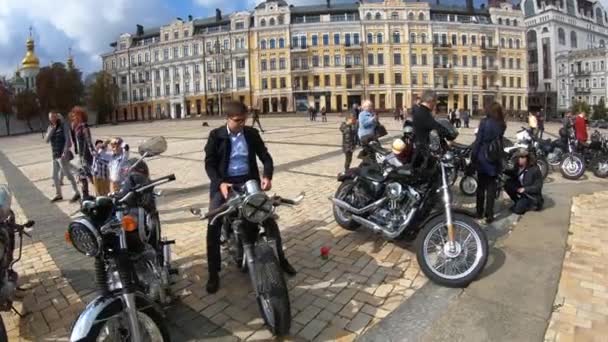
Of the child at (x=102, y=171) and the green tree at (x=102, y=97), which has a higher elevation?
the green tree at (x=102, y=97)

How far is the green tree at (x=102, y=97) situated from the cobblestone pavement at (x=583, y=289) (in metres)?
77.1

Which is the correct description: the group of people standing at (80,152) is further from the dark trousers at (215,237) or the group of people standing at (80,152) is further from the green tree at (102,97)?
the green tree at (102,97)

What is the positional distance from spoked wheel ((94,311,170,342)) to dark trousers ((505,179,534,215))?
5.47 meters

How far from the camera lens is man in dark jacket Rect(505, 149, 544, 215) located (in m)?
6.15

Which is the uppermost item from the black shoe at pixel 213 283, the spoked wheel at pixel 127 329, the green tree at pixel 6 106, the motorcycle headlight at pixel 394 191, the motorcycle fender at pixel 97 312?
the green tree at pixel 6 106

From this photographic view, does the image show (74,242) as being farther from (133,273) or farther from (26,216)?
(26,216)

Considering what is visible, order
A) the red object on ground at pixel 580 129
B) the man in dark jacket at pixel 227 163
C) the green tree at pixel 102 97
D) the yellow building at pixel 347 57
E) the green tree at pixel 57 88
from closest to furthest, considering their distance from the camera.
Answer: the man in dark jacket at pixel 227 163 < the red object on ground at pixel 580 129 < the green tree at pixel 57 88 < the yellow building at pixel 347 57 < the green tree at pixel 102 97

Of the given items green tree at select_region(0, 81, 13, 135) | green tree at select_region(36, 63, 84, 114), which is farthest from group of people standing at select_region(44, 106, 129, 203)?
green tree at select_region(0, 81, 13, 135)

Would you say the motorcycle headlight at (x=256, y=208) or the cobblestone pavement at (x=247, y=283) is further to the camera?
the cobblestone pavement at (x=247, y=283)

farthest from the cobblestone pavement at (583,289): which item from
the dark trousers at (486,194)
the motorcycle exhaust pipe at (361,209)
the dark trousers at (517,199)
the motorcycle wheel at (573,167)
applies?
the motorcycle wheel at (573,167)

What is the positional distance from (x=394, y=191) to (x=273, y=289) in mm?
1928

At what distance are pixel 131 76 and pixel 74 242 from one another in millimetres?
87521

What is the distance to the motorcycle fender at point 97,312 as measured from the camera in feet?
7.29

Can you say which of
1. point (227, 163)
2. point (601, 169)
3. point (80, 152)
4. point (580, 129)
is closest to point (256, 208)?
point (227, 163)
